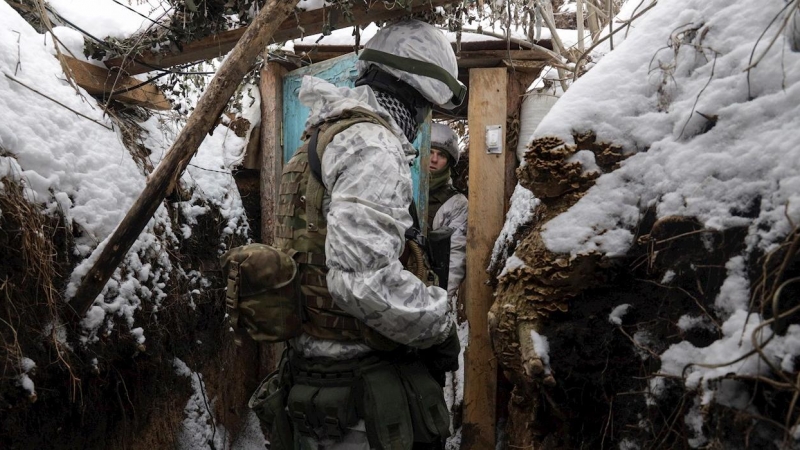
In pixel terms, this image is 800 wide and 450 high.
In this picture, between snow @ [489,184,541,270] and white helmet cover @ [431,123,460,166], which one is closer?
snow @ [489,184,541,270]

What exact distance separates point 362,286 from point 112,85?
258 cm

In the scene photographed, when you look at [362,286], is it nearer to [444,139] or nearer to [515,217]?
[515,217]

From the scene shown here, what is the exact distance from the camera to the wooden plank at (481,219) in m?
→ 3.69

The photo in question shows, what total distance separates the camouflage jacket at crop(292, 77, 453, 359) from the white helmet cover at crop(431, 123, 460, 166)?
8.34 feet

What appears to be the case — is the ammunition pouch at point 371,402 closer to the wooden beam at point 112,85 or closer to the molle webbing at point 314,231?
the molle webbing at point 314,231

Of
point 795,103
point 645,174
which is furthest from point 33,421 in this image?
point 795,103

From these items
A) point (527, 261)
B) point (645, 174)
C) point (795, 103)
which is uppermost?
point (795, 103)

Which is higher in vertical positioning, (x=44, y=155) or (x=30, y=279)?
(x=44, y=155)

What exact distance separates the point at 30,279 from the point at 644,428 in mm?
2163

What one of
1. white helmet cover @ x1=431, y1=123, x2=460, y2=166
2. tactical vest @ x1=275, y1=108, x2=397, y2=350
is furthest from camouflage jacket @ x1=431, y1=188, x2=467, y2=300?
tactical vest @ x1=275, y1=108, x2=397, y2=350

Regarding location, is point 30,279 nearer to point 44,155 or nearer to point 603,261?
point 44,155

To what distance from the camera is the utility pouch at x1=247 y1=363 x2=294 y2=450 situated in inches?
83.0

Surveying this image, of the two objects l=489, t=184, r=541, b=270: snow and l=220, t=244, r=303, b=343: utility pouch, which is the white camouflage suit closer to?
l=220, t=244, r=303, b=343: utility pouch

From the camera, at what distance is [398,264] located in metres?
1.82
